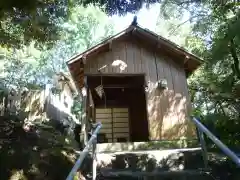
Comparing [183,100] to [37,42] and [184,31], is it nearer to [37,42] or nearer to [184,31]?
[37,42]

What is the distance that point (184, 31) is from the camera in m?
15.7

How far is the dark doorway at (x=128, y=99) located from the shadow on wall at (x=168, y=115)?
2008mm

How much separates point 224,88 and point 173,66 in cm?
194

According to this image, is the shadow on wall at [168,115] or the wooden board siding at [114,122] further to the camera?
the wooden board siding at [114,122]

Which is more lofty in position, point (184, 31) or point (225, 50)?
point (184, 31)

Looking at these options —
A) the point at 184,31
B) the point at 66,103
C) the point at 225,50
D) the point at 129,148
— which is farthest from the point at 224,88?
the point at 66,103

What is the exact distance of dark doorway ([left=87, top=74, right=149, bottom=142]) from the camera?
11.1m

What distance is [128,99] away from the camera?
1305cm

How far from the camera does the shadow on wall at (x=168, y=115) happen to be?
8289 millimetres

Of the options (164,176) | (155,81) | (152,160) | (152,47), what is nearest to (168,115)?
(155,81)

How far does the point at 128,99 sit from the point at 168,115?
4725mm

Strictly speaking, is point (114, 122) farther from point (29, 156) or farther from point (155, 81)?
point (29, 156)

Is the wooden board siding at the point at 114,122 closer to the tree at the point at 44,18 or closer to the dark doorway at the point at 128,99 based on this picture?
the dark doorway at the point at 128,99

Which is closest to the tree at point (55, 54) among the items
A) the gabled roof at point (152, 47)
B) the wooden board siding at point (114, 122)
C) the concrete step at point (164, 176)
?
the wooden board siding at point (114, 122)
